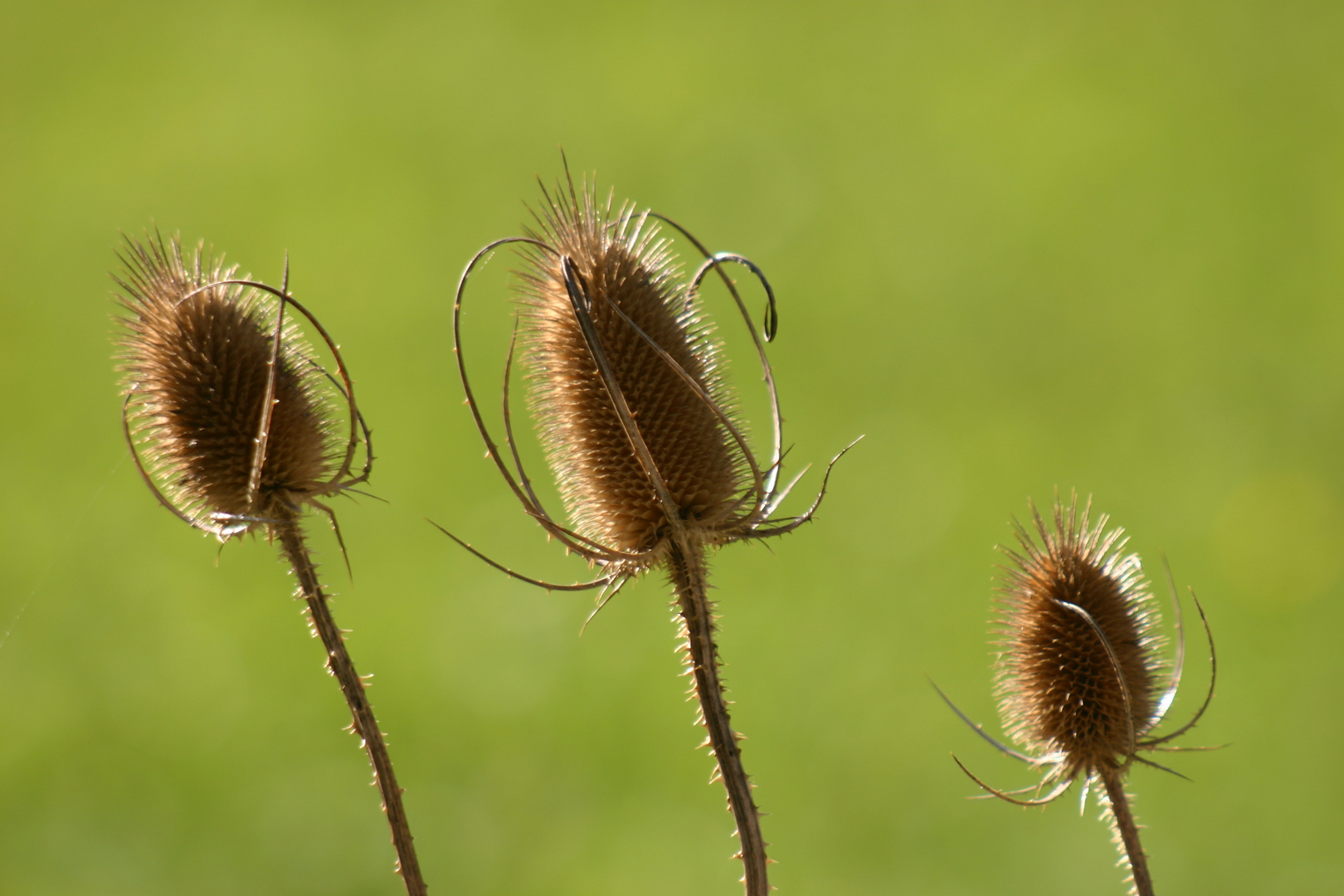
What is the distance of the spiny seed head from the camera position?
126cm

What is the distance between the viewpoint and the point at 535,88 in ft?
21.8

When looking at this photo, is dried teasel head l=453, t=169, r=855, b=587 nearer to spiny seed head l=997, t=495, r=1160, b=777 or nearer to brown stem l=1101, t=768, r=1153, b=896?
spiny seed head l=997, t=495, r=1160, b=777

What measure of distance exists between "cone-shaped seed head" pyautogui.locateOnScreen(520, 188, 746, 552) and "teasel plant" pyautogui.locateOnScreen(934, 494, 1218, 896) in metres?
0.38

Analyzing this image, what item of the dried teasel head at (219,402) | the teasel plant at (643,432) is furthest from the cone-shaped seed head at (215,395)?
the teasel plant at (643,432)

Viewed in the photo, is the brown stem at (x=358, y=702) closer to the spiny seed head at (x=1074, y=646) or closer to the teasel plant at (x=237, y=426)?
the teasel plant at (x=237, y=426)

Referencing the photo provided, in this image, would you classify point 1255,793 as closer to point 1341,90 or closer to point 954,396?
point 954,396

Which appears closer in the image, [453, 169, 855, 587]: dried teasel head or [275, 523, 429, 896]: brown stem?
[275, 523, 429, 896]: brown stem

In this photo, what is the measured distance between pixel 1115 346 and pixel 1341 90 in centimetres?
184

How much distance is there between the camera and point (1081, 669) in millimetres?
1292

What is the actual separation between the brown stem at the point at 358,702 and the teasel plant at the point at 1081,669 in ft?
1.98

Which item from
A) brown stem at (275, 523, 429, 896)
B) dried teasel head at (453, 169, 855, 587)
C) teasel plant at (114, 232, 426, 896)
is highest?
dried teasel head at (453, 169, 855, 587)

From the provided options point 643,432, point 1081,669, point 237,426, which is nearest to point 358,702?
point 237,426

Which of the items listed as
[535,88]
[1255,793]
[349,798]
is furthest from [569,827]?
[535,88]

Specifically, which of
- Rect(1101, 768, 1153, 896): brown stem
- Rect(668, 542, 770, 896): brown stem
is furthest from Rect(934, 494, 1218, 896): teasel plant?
Rect(668, 542, 770, 896): brown stem
